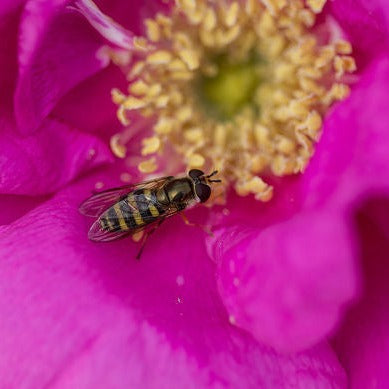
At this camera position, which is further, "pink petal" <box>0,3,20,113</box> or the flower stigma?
the flower stigma

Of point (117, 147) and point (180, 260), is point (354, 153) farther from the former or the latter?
point (117, 147)

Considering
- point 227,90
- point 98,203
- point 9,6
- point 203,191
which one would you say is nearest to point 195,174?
point 203,191

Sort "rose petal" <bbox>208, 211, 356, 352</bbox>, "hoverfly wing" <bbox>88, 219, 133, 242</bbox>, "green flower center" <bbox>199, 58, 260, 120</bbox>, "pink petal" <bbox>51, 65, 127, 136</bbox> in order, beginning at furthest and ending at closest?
"green flower center" <bbox>199, 58, 260, 120</bbox>, "pink petal" <bbox>51, 65, 127, 136</bbox>, "hoverfly wing" <bbox>88, 219, 133, 242</bbox>, "rose petal" <bbox>208, 211, 356, 352</bbox>

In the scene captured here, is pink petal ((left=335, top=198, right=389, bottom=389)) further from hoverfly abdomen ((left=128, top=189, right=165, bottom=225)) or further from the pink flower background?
hoverfly abdomen ((left=128, top=189, right=165, bottom=225))

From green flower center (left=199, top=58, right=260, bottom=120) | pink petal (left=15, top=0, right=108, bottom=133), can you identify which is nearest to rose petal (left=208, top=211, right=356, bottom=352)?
pink petal (left=15, top=0, right=108, bottom=133)

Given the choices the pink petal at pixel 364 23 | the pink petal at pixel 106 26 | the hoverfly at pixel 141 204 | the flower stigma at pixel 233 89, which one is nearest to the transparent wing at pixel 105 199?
the hoverfly at pixel 141 204

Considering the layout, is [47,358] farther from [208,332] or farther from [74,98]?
[74,98]
